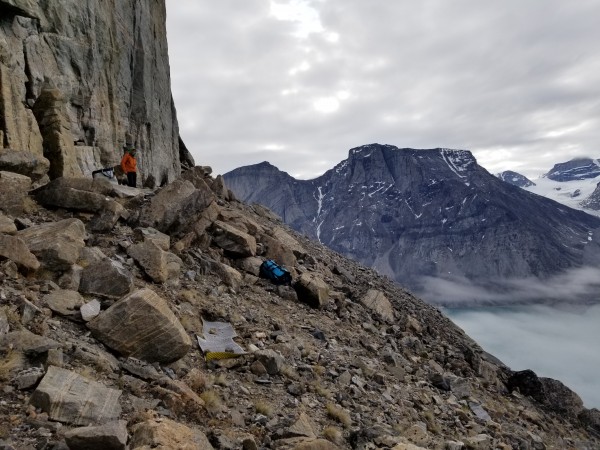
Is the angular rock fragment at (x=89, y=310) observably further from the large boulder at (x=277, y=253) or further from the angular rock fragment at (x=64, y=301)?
the large boulder at (x=277, y=253)

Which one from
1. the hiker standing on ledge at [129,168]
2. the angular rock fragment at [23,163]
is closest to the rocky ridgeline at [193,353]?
the angular rock fragment at [23,163]

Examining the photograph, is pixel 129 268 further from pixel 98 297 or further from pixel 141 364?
pixel 141 364

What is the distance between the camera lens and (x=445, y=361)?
23031 mm

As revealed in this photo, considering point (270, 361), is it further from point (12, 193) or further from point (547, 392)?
point (547, 392)

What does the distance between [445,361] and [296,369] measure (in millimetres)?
13082

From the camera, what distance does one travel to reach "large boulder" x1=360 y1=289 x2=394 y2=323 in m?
25.2

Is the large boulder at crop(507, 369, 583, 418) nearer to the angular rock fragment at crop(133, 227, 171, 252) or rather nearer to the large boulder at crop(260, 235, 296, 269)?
the large boulder at crop(260, 235, 296, 269)

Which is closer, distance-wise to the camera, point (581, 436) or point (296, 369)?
point (296, 369)

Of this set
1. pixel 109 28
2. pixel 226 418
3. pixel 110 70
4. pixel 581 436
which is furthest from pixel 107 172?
pixel 581 436

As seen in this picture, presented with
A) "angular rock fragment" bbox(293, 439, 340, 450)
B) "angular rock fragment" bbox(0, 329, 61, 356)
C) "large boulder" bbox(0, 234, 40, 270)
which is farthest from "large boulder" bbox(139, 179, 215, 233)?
"angular rock fragment" bbox(293, 439, 340, 450)

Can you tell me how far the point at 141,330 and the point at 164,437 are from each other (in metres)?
3.57

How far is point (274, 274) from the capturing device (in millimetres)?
20141

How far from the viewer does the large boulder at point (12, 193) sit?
13359mm

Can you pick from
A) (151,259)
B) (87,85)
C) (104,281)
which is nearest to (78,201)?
(151,259)
